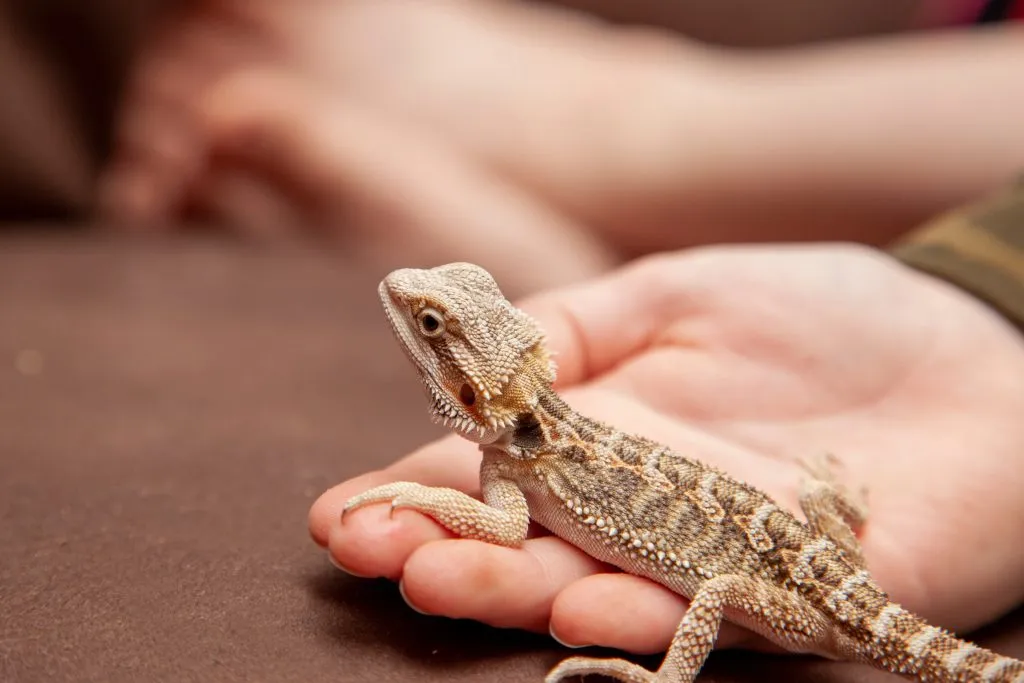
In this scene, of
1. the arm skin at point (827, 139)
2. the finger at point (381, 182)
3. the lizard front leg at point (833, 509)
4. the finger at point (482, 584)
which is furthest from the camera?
the finger at point (381, 182)

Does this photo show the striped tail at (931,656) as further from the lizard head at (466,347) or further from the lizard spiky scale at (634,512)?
the lizard head at (466,347)

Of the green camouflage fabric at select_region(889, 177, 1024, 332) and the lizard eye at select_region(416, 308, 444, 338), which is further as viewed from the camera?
the green camouflage fabric at select_region(889, 177, 1024, 332)

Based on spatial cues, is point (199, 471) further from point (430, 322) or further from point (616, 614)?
point (616, 614)

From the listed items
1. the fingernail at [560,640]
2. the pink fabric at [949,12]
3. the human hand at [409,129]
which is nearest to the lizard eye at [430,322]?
the fingernail at [560,640]

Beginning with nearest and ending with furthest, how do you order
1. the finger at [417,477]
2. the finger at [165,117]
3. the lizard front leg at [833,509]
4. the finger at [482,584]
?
the finger at [482,584], the finger at [417,477], the lizard front leg at [833,509], the finger at [165,117]

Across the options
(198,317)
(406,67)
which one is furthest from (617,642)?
(406,67)

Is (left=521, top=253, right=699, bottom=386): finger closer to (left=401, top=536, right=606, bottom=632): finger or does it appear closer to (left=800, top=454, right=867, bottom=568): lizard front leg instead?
(left=800, top=454, right=867, bottom=568): lizard front leg

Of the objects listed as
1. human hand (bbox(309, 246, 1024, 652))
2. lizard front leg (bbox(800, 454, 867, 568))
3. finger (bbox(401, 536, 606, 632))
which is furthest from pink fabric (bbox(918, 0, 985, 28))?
finger (bbox(401, 536, 606, 632))
